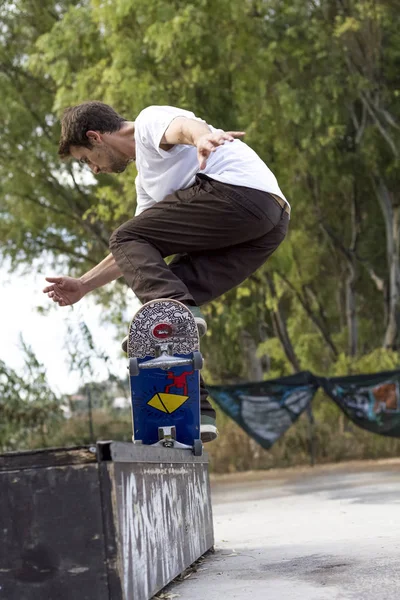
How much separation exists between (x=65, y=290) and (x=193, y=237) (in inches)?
34.6

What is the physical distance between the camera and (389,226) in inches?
777

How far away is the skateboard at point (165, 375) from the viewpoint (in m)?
3.67

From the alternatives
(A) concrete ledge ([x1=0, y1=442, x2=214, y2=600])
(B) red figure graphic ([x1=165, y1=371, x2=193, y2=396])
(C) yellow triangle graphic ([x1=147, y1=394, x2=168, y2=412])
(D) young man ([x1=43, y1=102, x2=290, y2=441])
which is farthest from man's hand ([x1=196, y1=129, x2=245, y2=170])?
(A) concrete ledge ([x1=0, y1=442, x2=214, y2=600])

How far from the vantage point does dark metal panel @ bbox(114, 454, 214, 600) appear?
241 cm

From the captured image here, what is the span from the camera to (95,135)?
13.5ft

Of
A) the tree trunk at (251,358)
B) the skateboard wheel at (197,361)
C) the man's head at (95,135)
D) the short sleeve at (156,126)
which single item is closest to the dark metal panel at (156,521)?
the skateboard wheel at (197,361)

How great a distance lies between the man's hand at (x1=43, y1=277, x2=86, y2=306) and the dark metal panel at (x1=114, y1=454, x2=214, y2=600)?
3.67 feet

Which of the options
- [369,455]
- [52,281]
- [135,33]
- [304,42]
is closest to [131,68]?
[135,33]

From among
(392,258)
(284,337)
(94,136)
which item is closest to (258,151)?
(392,258)

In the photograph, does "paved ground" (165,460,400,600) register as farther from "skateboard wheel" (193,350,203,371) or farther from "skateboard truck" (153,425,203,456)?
"skateboard wheel" (193,350,203,371)

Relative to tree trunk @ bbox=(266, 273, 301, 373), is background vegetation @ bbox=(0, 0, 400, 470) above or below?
above

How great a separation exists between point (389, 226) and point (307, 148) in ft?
7.94

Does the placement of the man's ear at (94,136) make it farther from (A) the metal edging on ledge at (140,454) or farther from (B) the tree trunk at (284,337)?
(B) the tree trunk at (284,337)

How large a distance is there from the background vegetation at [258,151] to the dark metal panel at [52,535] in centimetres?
1421
